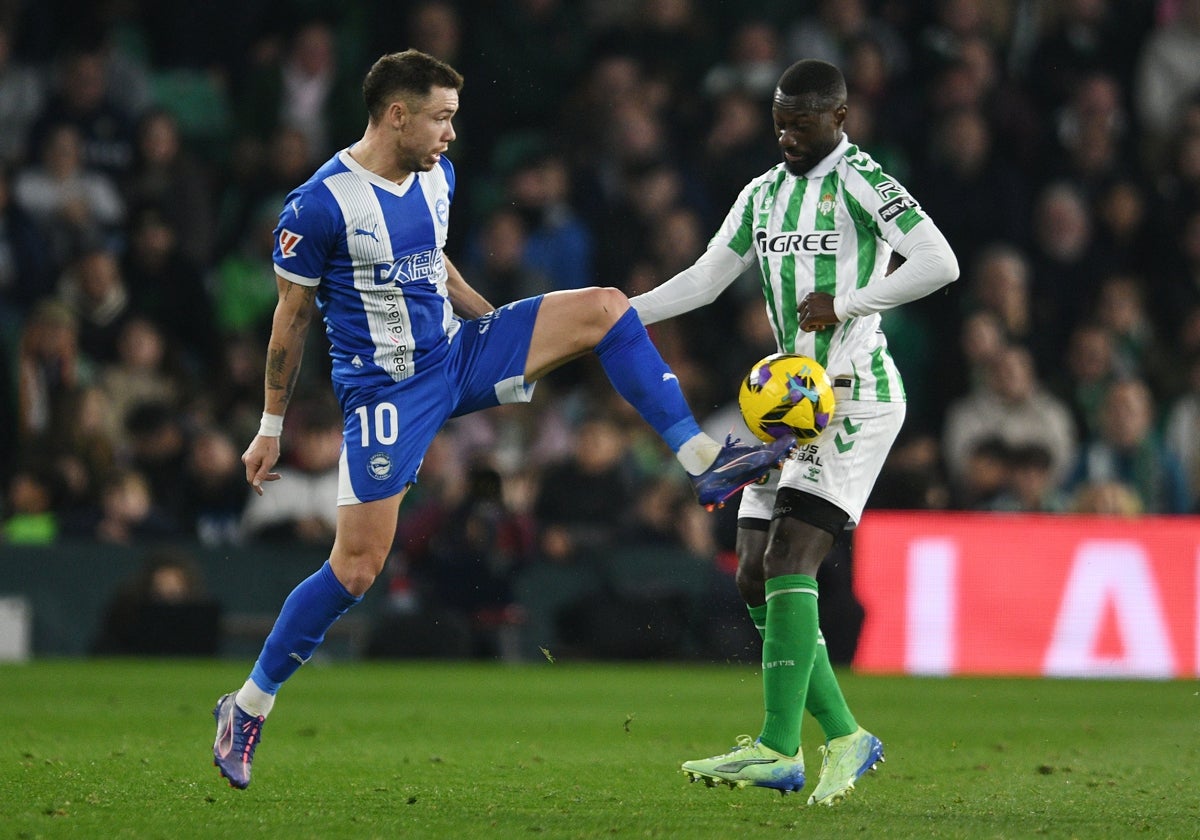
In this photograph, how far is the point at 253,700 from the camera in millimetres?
6121

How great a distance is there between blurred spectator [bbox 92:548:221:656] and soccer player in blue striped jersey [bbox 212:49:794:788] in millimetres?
5830

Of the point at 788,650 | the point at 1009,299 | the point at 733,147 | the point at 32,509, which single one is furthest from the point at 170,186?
the point at 788,650

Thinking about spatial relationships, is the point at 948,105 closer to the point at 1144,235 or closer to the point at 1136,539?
the point at 1144,235

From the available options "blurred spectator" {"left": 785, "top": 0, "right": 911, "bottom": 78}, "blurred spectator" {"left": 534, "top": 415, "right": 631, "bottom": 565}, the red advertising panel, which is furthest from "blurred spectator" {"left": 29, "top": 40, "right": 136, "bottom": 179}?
the red advertising panel

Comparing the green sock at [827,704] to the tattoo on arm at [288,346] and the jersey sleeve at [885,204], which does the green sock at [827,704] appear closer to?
the jersey sleeve at [885,204]

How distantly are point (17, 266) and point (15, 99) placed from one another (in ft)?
5.54

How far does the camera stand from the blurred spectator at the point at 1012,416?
1238 cm

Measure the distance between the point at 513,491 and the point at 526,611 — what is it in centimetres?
81

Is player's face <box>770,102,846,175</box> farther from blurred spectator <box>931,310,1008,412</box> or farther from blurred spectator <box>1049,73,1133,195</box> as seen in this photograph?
blurred spectator <box>1049,73,1133,195</box>

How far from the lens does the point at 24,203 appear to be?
13.0m

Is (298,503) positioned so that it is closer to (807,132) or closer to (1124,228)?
(1124,228)

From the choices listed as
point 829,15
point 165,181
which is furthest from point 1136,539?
point 165,181

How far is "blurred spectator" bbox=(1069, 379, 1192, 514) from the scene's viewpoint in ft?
41.1

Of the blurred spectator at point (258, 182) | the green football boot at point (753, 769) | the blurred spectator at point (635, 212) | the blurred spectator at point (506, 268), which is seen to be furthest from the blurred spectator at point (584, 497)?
the green football boot at point (753, 769)
